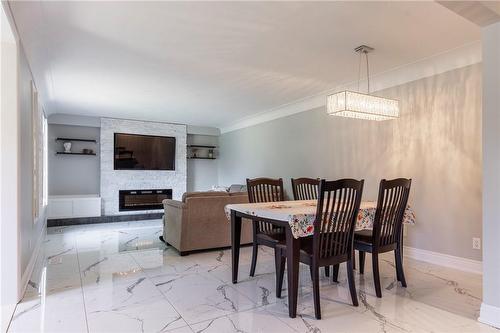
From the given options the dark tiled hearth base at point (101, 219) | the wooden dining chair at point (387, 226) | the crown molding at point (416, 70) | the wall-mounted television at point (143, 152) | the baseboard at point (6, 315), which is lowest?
the dark tiled hearth base at point (101, 219)

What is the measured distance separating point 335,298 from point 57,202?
5.99 metres

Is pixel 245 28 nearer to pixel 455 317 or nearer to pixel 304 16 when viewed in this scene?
pixel 304 16

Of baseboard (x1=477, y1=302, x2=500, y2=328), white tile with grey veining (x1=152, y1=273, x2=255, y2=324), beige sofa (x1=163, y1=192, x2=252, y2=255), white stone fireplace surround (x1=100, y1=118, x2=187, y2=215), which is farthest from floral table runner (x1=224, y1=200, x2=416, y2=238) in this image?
white stone fireplace surround (x1=100, y1=118, x2=187, y2=215)

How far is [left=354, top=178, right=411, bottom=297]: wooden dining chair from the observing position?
8.93 feet

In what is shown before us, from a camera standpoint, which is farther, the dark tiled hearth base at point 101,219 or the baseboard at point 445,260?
the dark tiled hearth base at point 101,219

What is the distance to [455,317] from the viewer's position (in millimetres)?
2359

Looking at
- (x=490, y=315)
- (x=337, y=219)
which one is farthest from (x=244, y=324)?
(x=490, y=315)

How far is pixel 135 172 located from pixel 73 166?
4.38 feet

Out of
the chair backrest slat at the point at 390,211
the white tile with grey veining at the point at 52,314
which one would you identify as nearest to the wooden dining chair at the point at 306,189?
the chair backrest slat at the point at 390,211

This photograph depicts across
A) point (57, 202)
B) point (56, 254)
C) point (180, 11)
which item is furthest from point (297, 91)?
point (57, 202)

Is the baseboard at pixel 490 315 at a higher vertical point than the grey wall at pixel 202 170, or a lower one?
lower

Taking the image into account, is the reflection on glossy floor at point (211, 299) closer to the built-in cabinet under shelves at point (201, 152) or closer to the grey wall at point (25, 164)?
the grey wall at point (25, 164)

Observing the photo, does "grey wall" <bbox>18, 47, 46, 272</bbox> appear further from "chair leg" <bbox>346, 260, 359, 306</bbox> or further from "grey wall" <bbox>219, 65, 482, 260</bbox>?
"grey wall" <bbox>219, 65, 482, 260</bbox>

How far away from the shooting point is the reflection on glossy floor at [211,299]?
2230 mm
